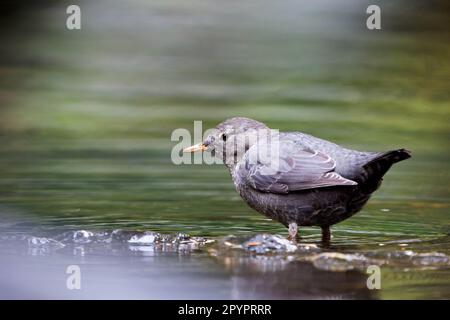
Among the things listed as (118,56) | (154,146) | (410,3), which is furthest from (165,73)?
(410,3)

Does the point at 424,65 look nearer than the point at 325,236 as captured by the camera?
No

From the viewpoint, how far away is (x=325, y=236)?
7.23m

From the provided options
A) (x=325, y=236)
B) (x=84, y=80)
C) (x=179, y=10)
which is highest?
(x=179, y=10)

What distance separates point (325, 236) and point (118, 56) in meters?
8.59

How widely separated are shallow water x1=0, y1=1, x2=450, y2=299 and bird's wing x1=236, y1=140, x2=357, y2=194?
45 centimetres

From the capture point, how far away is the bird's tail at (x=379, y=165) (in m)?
6.33

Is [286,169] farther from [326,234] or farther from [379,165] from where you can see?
[379,165]

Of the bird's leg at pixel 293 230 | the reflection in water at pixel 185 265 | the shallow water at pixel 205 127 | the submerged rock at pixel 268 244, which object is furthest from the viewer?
the bird's leg at pixel 293 230

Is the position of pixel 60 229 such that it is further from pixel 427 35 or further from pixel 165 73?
pixel 427 35

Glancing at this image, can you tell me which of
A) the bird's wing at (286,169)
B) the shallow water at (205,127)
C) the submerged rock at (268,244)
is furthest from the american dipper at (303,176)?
the submerged rock at (268,244)

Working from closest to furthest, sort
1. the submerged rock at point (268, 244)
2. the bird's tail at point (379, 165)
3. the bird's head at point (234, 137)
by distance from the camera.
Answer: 1. the bird's tail at point (379, 165)
2. the submerged rock at point (268, 244)
3. the bird's head at point (234, 137)

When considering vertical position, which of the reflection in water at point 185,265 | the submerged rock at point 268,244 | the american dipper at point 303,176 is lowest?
the reflection in water at point 185,265

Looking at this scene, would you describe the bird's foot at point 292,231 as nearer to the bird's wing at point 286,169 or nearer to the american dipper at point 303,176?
the american dipper at point 303,176

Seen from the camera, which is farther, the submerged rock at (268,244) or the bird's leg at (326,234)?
the bird's leg at (326,234)
